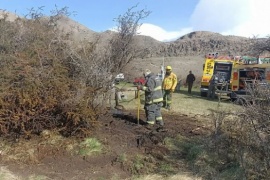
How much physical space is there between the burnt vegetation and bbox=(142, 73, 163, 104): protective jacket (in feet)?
4.22

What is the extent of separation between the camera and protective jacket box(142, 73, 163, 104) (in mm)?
10672

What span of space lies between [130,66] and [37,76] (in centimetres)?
421

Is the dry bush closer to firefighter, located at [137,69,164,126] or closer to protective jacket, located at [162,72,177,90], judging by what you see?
firefighter, located at [137,69,164,126]

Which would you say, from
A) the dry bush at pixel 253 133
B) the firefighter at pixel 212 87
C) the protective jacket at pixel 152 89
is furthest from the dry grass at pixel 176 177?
the firefighter at pixel 212 87

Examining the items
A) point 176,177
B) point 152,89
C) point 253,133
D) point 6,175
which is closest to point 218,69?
point 152,89

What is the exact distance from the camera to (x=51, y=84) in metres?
8.48

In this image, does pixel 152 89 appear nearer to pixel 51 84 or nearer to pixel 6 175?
pixel 51 84

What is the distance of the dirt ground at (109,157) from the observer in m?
7.38

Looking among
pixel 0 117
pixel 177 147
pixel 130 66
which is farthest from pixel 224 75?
pixel 0 117

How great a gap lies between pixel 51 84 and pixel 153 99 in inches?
123

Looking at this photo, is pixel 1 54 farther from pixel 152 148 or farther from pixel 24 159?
pixel 152 148

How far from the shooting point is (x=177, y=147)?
28.4 feet

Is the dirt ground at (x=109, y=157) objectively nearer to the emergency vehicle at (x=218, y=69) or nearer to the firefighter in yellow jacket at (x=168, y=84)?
the firefighter in yellow jacket at (x=168, y=84)

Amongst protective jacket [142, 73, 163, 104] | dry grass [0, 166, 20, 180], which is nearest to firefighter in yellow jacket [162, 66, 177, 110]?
protective jacket [142, 73, 163, 104]
